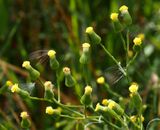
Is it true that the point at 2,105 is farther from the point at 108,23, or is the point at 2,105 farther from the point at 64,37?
the point at 108,23

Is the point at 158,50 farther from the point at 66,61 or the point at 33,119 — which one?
the point at 33,119

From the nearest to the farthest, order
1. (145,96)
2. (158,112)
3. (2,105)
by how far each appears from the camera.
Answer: (158,112) < (145,96) < (2,105)

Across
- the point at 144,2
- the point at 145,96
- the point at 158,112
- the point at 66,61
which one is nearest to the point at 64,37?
the point at 66,61

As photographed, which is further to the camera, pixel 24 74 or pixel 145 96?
pixel 24 74

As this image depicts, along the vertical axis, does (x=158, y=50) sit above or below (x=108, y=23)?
below

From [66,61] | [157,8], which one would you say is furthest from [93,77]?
[157,8]

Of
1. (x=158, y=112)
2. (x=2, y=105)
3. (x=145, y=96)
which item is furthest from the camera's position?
(x=2, y=105)

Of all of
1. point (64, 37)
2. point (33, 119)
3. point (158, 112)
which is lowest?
point (158, 112)
